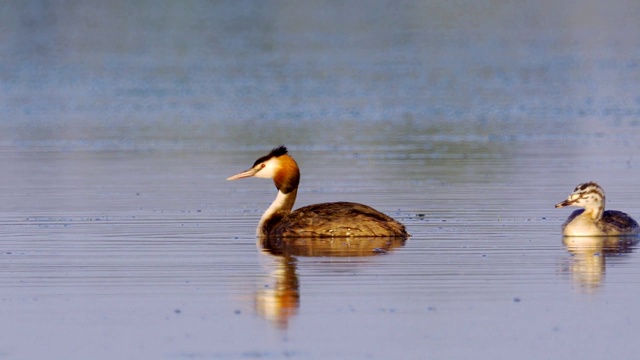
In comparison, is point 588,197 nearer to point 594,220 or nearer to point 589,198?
point 589,198

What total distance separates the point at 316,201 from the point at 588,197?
430 centimetres

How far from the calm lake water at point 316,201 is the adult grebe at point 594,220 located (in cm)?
37

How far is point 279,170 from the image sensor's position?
62.4ft

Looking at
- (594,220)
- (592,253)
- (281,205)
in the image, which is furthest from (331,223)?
(592,253)

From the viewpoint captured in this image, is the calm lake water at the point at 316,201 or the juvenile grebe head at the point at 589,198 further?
the juvenile grebe head at the point at 589,198

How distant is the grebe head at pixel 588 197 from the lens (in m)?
18.1

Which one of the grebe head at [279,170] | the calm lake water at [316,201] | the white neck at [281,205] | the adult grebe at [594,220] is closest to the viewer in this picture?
the calm lake water at [316,201]

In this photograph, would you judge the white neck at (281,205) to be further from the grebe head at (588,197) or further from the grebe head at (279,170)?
the grebe head at (588,197)

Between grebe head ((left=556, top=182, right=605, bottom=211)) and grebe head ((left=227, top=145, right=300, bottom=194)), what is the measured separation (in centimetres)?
302

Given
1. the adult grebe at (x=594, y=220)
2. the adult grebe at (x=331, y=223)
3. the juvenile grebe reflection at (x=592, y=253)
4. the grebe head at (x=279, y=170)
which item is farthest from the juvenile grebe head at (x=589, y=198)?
the grebe head at (x=279, y=170)


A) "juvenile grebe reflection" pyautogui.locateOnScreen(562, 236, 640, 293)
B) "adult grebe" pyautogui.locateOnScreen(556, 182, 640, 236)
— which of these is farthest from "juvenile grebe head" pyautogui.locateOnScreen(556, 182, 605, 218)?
"juvenile grebe reflection" pyautogui.locateOnScreen(562, 236, 640, 293)

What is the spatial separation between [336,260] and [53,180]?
947 centimetres

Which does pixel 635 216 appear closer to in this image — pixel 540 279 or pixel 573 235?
pixel 573 235

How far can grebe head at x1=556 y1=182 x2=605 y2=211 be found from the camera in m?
18.1
